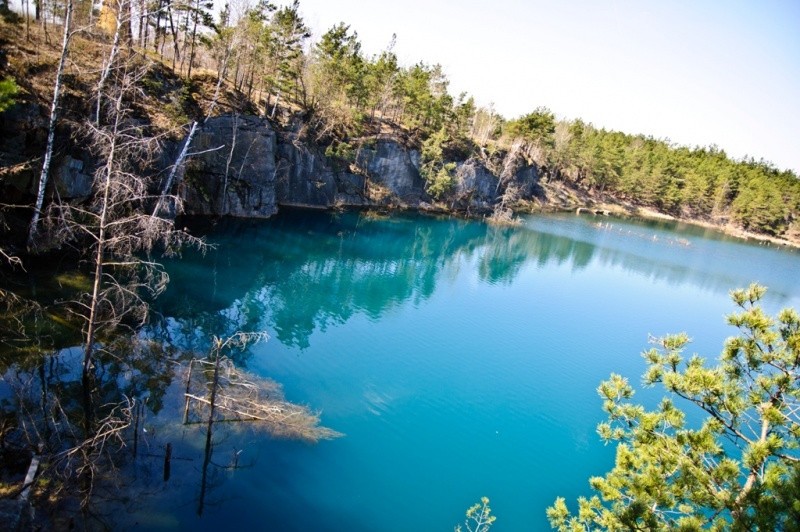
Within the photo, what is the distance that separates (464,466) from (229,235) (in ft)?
94.0

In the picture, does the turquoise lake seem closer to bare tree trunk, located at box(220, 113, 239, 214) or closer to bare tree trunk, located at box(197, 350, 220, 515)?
bare tree trunk, located at box(197, 350, 220, 515)

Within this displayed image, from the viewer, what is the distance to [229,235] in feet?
126

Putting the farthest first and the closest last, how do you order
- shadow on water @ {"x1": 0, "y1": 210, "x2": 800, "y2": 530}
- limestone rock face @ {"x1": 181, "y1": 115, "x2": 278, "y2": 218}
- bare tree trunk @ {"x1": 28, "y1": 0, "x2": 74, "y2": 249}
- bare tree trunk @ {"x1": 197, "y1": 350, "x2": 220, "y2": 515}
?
limestone rock face @ {"x1": 181, "y1": 115, "x2": 278, "y2": 218} → bare tree trunk @ {"x1": 28, "y1": 0, "x2": 74, "y2": 249} → shadow on water @ {"x1": 0, "y1": 210, "x2": 800, "y2": 530} → bare tree trunk @ {"x1": 197, "y1": 350, "x2": 220, "y2": 515}

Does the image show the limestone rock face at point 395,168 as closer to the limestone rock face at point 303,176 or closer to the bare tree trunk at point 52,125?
the limestone rock face at point 303,176

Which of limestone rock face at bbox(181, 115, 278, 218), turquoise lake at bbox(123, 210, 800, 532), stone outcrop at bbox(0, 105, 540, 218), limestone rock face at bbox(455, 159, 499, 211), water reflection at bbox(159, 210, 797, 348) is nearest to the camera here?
turquoise lake at bbox(123, 210, 800, 532)

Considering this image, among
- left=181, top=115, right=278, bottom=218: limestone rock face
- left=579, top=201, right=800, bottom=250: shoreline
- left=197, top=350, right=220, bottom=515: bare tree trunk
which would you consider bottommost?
left=197, top=350, right=220, bottom=515: bare tree trunk

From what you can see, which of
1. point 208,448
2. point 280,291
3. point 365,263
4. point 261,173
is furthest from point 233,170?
point 208,448

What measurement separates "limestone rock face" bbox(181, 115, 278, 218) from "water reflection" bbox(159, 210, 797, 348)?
2.04 metres

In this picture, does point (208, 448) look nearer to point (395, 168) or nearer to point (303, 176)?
point (303, 176)

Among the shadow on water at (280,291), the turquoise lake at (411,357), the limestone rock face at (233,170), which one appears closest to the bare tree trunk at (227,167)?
the limestone rock face at (233,170)

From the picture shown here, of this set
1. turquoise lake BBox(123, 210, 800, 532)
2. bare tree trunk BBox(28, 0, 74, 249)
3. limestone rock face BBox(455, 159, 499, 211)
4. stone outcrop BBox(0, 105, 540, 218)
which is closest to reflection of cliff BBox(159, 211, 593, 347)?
turquoise lake BBox(123, 210, 800, 532)

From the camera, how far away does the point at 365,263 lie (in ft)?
132

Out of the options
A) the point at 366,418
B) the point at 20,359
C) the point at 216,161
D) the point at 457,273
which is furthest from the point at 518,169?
the point at 20,359

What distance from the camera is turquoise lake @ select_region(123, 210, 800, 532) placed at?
14.6 meters
